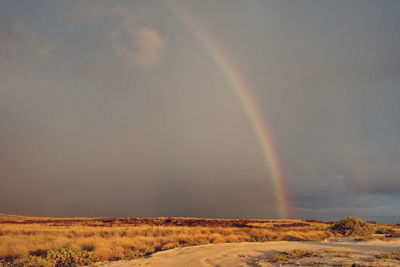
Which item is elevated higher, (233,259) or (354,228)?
(354,228)

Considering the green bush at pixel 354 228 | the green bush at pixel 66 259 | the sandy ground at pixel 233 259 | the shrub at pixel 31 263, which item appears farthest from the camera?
the green bush at pixel 354 228

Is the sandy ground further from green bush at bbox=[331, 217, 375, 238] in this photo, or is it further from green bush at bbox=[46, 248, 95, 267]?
green bush at bbox=[331, 217, 375, 238]

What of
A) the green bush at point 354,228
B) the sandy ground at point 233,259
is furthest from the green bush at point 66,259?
the green bush at point 354,228

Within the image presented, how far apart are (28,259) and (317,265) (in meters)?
12.4

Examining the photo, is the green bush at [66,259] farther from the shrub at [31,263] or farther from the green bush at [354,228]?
the green bush at [354,228]

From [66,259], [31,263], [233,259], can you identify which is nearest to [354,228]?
[233,259]

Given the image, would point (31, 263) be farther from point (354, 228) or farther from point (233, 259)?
point (354, 228)

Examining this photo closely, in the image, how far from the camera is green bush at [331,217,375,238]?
29692 millimetres

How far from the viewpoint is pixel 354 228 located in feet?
98.5

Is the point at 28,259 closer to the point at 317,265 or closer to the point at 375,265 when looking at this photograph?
the point at 317,265

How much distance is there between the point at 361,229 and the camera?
97.6 ft

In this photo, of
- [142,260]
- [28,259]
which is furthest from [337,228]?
[28,259]

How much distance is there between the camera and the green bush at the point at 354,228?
1169 inches

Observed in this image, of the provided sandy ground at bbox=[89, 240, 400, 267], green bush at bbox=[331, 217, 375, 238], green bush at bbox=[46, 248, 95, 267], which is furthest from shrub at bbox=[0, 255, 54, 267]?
green bush at bbox=[331, 217, 375, 238]
